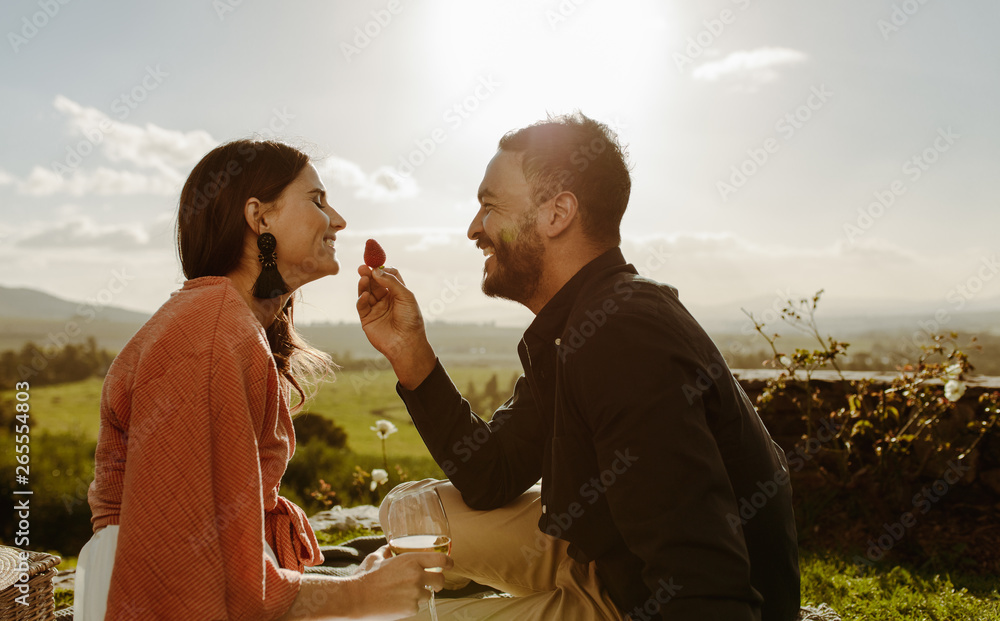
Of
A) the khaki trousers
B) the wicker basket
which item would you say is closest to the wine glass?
the khaki trousers

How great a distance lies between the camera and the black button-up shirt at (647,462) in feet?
4.99

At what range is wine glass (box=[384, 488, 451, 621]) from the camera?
1682mm

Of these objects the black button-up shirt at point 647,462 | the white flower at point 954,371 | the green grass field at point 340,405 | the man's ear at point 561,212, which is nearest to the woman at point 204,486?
the black button-up shirt at point 647,462

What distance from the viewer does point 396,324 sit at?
105 inches

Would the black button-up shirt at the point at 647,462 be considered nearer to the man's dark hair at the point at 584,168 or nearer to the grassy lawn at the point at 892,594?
the man's dark hair at the point at 584,168

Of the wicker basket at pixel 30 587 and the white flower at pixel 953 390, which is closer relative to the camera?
the wicker basket at pixel 30 587

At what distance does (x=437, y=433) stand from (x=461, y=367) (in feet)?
21.1

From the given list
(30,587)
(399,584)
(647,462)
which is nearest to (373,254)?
(399,584)

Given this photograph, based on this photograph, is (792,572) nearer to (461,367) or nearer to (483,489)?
(483,489)

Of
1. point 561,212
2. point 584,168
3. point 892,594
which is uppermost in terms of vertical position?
point 584,168

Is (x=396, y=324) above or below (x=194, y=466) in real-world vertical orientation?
above

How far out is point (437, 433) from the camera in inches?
103

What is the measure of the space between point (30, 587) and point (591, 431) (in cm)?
236

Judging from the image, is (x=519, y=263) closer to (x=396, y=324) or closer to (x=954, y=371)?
(x=396, y=324)
